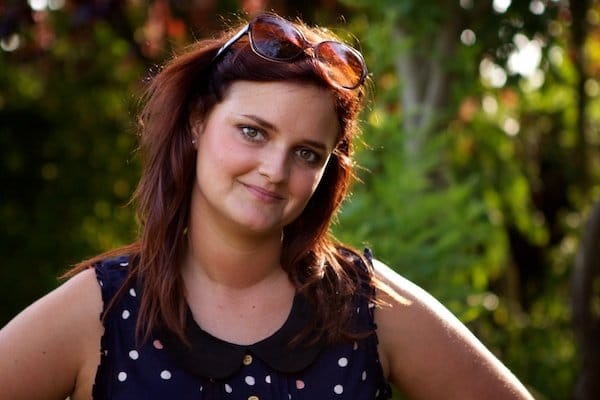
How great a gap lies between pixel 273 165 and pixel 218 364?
434 mm

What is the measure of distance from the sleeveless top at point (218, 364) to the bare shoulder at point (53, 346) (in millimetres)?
33

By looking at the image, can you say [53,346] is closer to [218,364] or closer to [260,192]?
[218,364]

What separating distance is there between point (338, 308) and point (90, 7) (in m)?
3.43

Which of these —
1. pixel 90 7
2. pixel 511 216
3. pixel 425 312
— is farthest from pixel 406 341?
pixel 511 216

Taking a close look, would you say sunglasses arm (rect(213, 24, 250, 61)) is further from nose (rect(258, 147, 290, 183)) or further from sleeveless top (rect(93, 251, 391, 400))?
sleeveless top (rect(93, 251, 391, 400))

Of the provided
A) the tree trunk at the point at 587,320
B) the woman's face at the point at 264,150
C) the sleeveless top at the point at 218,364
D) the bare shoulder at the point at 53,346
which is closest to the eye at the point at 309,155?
the woman's face at the point at 264,150

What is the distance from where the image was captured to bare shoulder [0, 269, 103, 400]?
2.45m

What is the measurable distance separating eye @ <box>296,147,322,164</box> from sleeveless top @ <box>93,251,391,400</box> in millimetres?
342

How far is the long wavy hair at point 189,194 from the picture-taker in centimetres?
254

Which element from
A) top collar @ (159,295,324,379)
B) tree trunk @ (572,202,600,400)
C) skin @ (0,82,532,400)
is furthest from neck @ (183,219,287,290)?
tree trunk @ (572,202,600,400)

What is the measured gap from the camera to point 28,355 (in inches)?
96.3

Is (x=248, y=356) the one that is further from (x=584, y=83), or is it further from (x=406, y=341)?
(x=584, y=83)

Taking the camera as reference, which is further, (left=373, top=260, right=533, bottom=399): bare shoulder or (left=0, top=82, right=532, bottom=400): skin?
(left=373, top=260, right=533, bottom=399): bare shoulder

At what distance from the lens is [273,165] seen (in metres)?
2.47
